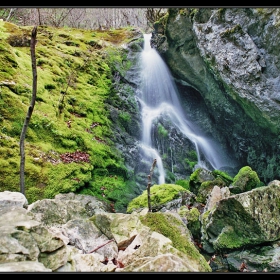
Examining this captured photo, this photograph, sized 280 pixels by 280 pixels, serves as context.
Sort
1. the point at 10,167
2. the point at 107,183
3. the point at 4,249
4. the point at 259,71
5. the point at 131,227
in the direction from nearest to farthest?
the point at 4,249 < the point at 131,227 < the point at 10,167 < the point at 107,183 < the point at 259,71

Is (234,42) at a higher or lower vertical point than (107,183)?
higher

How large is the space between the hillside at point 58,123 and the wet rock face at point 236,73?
5.90 metres

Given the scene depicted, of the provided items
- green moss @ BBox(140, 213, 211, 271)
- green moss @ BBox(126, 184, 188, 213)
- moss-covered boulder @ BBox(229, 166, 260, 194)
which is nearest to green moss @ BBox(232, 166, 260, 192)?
moss-covered boulder @ BBox(229, 166, 260, 194)

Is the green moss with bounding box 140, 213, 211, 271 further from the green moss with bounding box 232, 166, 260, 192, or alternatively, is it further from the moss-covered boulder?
the green moss with bounding box 232, 166, 260, 192

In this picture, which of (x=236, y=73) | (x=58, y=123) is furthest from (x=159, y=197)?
(x=236, y=73)

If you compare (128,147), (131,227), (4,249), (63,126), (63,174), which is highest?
(63,126)

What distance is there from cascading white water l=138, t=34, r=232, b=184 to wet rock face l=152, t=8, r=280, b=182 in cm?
117

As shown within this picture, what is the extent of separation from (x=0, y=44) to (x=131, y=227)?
1052 cm

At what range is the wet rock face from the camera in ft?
39.4

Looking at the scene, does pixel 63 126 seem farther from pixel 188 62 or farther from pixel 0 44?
pixel 188 62

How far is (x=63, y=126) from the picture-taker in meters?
11.2

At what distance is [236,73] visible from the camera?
12648 millimetres

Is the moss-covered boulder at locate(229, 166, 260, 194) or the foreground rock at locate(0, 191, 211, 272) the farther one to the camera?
the moss-covered boulder at locate(229, 166, 260, 194)
